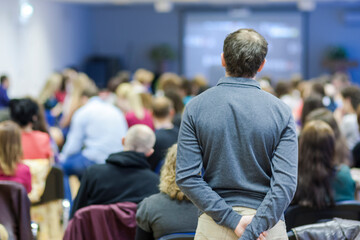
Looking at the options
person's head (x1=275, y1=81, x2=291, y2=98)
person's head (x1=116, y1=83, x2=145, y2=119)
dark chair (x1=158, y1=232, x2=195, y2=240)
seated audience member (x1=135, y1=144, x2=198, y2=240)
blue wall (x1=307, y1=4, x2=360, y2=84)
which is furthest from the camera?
blue wall (x1=307, y1=4, x2=360, y2=84)

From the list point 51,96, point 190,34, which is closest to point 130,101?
point 51,96

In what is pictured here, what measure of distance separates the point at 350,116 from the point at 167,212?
3.27m

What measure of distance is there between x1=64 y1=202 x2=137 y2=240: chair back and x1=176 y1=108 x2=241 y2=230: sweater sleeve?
1059 mm

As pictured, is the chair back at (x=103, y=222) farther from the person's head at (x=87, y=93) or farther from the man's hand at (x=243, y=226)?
the person's head at (x=87, y=93)

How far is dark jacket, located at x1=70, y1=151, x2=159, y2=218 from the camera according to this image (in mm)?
3045

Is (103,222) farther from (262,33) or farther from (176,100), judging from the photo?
(262,33)

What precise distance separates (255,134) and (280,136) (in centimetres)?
9

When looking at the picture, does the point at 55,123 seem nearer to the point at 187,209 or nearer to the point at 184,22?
the point at 187,209

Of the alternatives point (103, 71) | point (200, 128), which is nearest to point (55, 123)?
point (200, 128)

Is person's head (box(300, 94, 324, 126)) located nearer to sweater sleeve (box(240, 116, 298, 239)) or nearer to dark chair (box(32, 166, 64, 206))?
dark chair (box(32, 166, 64, 206))

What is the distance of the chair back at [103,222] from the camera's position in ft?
9.27

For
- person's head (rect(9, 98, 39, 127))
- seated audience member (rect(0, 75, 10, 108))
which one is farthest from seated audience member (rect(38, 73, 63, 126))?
person's head (rect(9, 98, 39, 127))

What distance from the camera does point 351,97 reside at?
5.71 meters

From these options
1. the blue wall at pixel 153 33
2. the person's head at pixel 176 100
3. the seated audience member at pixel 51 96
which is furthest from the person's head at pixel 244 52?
the blue wall at pixel 153 33
